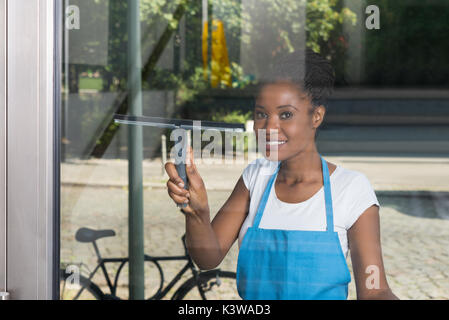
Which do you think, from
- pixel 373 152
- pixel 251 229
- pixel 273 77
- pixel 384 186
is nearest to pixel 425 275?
pixel 384 186

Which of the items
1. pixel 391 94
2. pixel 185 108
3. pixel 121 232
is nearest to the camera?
pixel 391 94

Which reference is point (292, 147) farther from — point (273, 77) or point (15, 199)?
point (15, 199)

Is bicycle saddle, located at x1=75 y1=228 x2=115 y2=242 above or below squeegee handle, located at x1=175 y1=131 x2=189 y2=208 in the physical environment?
below

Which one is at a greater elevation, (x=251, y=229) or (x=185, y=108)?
(x=185, y=108)

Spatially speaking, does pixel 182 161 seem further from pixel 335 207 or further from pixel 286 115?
pixel 335 207

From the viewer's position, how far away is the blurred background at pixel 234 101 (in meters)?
1.58

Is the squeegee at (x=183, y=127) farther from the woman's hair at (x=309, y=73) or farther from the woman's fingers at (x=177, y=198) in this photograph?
the woman's hair at (x=309, y=73)

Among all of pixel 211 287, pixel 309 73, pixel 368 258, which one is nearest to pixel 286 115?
pixel 309 73

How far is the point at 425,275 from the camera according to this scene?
63.8 inches

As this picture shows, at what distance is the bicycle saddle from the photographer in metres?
1.88

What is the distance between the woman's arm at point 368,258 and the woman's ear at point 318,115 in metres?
0.31

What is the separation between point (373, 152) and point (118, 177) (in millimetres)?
1066

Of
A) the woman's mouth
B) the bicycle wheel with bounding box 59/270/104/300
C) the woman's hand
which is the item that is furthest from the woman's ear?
the bicycle wheel with bounding box 59/270/104/300

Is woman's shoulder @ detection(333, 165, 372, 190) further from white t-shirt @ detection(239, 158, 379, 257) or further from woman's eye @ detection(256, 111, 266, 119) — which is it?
woman's eye @ detection(256, 111, 266, 119)
